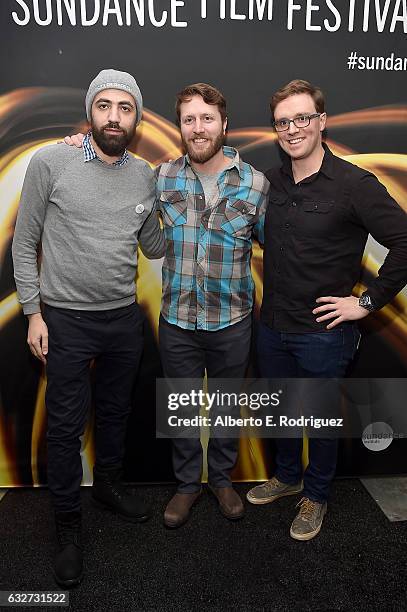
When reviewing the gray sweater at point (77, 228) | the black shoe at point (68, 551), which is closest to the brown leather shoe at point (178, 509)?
the black shoe at point (68, 551)

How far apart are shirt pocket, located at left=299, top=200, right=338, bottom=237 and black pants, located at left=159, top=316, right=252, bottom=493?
449 millimetres

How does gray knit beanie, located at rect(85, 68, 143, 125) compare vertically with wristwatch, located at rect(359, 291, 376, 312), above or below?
above

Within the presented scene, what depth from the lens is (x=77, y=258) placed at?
1.90 meters

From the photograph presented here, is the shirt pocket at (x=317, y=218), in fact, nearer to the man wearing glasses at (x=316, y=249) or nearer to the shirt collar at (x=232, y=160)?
the man wearing glasses at (x=316, y=249)

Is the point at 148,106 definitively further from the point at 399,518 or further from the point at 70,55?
the point at 399,518

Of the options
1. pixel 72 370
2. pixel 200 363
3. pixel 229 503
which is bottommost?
pixel 229 503

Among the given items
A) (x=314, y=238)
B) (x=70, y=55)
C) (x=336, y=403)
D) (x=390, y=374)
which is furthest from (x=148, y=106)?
(x=390, y=374)

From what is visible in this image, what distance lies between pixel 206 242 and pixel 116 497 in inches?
46.3

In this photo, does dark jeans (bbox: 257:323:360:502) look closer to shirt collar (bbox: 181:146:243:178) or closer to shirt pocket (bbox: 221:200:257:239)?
shirt pocket (bbox: 221:200:257:239)

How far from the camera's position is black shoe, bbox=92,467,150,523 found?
7.42 feet

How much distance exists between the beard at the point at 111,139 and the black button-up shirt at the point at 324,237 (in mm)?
597

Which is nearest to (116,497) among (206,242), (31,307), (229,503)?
(229,503)

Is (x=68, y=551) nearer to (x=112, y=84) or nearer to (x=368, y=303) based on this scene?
(x=368, y=303)

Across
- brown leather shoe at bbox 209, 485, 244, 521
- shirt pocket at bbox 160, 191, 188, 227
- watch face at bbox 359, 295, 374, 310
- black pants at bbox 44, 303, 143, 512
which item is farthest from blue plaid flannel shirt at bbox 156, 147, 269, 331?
brown leather shoe at bbox 209, 485, 244, 521
